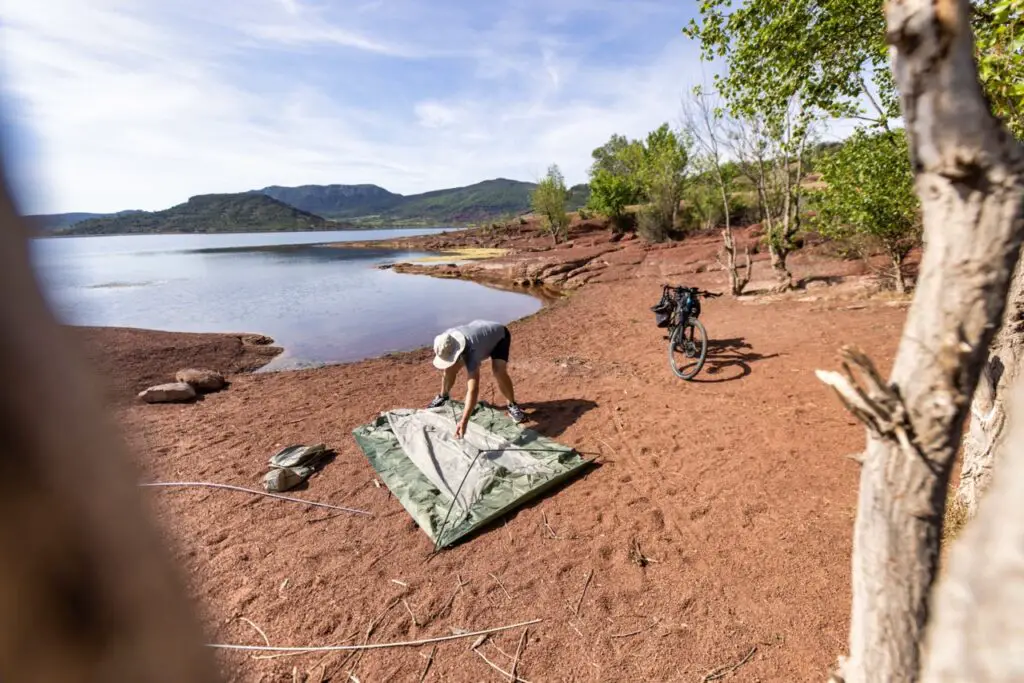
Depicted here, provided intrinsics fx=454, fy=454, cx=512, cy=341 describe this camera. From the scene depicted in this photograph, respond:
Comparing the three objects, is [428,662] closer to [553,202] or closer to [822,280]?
[822,280]

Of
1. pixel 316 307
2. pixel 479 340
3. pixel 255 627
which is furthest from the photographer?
pixel 316 307

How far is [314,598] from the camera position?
407 centimetres

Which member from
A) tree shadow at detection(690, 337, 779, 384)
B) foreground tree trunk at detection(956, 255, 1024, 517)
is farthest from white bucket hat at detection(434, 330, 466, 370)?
foreground tree trunk at detection(956, 255, 1024, 517)

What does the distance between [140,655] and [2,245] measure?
0.54 metres

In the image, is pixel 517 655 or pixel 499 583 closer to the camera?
pixel 517 655

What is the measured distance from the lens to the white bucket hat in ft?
20.0

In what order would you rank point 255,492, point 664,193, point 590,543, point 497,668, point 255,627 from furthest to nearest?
point 664,193, point 255,492, point 590,543, point 255,627, point 497,668

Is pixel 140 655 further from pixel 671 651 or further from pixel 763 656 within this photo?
pixel 763 656

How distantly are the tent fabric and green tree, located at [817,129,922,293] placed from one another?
9758 mm

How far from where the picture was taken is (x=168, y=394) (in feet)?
31.9

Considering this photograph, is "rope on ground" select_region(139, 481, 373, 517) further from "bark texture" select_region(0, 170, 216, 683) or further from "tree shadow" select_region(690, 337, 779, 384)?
"tree shadow" select_region(690, 337, 779, 384)

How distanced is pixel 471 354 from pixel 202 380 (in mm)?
7968

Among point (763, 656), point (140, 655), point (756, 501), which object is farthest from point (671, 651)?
point (140, 655)

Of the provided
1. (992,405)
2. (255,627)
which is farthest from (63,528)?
(992,405)
